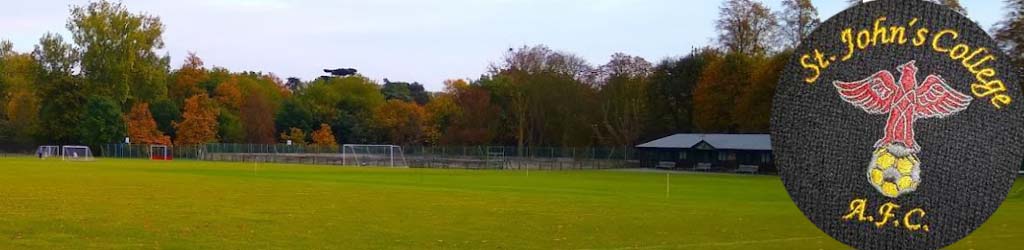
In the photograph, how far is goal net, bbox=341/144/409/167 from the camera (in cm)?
8939

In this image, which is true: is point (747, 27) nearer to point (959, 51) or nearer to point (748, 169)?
point (748, 169)

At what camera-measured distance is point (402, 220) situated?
25.1m

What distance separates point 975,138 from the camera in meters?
9.08

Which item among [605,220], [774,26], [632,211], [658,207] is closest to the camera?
[605,220]

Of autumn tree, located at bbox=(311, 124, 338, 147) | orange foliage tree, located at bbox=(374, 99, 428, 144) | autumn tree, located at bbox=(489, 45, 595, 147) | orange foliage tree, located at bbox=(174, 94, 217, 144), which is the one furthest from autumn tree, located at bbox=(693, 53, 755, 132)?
orange foliage tree, located at bbox=(174, 94, 217, 144)

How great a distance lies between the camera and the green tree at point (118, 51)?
106125 mm

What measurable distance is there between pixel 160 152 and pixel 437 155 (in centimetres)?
2696

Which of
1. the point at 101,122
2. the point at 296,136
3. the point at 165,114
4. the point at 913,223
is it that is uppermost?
the point at 165,114

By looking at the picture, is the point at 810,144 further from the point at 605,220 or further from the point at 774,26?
the point at 774,26

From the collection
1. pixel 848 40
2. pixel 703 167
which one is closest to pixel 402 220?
pixel 848 40

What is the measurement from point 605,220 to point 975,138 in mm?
16727

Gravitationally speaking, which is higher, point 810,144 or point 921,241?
point 810,144

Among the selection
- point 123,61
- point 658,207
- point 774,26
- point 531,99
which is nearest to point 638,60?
point 531,99

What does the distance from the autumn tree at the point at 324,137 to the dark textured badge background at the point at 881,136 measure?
349 feet
